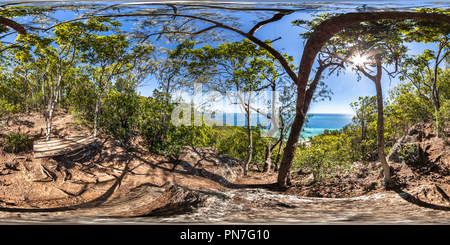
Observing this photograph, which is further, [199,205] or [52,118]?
[52,118]

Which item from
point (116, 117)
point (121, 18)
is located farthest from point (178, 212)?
point (121, 18)

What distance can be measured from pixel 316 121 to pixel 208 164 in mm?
901

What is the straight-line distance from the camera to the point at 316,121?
57.6 inches

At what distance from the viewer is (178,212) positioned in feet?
3.98

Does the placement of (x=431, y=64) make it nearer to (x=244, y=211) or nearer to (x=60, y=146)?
(x=244, y=211)

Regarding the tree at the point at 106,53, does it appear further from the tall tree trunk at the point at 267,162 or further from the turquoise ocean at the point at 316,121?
the tall tree trunk at the point at 267,162

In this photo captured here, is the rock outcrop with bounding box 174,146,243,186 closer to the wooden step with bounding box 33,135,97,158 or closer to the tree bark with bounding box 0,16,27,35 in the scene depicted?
the wooden step with bounding box 33,135,97,158

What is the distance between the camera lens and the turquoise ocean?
4.48 feet

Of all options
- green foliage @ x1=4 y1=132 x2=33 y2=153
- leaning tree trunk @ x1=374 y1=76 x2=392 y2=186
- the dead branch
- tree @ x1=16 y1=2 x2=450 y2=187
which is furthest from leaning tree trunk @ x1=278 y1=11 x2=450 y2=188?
green foliage @ x1=4 y1=132 x2=33 y2=153

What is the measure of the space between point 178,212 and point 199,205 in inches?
5.4

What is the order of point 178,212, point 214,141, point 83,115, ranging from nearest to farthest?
point 178,212 → point 83,115 → point 214,141

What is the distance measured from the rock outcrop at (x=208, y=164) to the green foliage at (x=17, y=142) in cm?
112

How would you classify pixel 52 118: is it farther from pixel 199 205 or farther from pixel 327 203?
pixel 327 203

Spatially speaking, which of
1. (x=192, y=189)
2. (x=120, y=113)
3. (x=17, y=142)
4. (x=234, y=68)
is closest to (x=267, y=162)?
(x=192, y=189)
